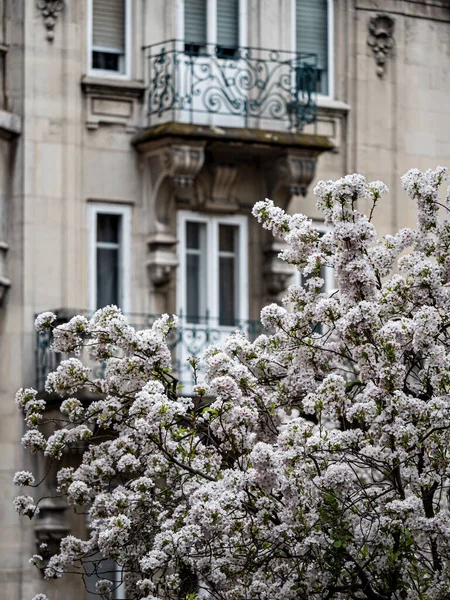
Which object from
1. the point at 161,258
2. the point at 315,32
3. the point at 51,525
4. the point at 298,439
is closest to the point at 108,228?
the point at 161,258

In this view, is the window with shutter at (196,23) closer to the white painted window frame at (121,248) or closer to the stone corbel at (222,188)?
the stone corbel at (222,188)

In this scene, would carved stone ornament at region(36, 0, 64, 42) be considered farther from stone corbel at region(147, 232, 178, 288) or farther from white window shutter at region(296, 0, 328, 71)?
white window shutter at region(296, 0, 328, 71)

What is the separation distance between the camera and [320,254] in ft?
55.6

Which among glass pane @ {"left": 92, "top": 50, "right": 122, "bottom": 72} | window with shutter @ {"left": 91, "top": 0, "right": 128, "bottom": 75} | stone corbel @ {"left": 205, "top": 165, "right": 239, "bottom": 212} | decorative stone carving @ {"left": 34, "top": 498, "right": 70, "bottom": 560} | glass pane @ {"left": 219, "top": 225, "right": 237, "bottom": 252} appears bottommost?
decorative stone carving @ {"left": 34, "top": 498, "right": 70, "bottom": 560}

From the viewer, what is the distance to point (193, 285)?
91.6 ft

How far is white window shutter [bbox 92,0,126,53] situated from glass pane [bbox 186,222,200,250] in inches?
105

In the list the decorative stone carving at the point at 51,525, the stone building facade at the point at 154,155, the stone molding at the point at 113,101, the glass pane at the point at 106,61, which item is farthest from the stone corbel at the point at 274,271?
the decorative stone carving at the point at 51,525

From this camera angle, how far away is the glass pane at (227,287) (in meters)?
28.1

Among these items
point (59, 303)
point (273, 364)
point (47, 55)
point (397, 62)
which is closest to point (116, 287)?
point (59, 303)

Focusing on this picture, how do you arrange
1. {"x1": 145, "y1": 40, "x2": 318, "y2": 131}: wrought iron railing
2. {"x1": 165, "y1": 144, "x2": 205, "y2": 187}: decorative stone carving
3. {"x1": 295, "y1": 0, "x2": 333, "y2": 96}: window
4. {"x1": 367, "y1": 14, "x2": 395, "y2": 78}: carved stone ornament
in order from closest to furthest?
1. {"x1": 165, "y1": 144, "x2": 205, "y2": 187}: decorative stone carving
2. {"x1": 145, "y1": 40, "x2": 318, "y2": 131}: wrought iron railing
3. {"x1": 295, "y1": 0, "x2": 333, "y2": 96}: window
4. {"x1": 367, "y1": 14, "x2": 395, "y2": 78}: carved stone ornament

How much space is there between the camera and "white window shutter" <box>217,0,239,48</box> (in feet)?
92.1

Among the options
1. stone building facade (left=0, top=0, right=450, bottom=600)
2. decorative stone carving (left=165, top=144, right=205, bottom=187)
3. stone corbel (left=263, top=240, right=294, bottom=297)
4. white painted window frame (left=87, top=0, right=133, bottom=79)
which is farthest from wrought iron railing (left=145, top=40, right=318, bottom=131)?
stone corbel (left=263, top=240, right=294, bottom=297)

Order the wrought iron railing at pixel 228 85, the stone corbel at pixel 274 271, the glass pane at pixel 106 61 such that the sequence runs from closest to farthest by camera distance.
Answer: the wrought iron railing at pixel 228 85, the glass pane at pixel 106 61, the stone corbel at pixel 274 271

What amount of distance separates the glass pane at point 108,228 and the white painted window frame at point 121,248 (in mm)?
86
